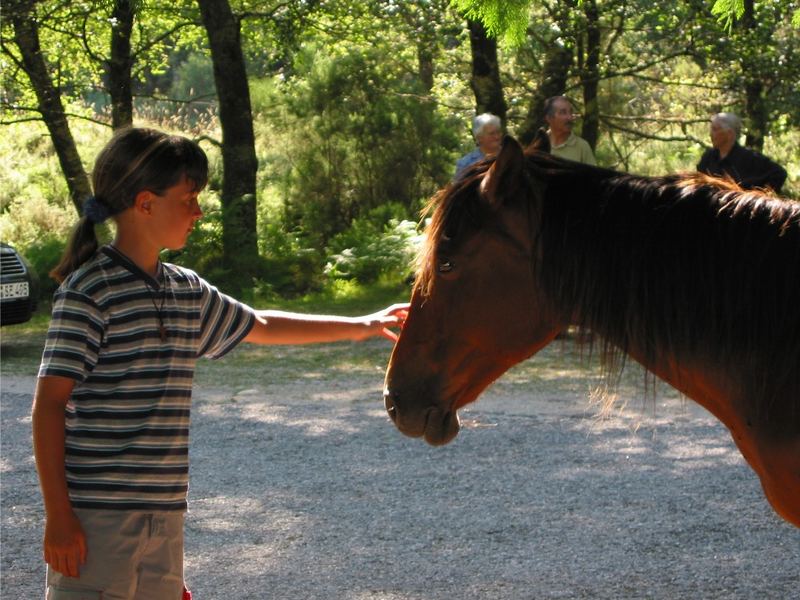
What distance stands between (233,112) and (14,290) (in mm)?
4228

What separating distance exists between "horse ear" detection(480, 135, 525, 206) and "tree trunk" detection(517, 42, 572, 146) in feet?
34.5

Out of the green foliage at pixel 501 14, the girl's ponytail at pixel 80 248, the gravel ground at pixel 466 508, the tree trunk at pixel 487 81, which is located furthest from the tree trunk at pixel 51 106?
the girl's ponytail at pixel 80 248

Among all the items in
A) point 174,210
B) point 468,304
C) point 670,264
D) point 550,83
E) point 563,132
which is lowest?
point 468,304

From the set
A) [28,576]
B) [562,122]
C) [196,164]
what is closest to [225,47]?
[562,122]

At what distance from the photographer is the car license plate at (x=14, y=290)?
9.62 metres

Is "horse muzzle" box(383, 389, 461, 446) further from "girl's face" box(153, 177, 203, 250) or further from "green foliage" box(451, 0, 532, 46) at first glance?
"green foliage" box(451, 0, 532, 46)

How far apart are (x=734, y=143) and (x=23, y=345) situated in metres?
6.58

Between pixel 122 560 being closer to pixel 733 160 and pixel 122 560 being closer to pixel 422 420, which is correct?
pixel 422 420

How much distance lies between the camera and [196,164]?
2.34m

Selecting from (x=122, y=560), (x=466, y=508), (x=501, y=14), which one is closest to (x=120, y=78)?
(x=466, y=508)

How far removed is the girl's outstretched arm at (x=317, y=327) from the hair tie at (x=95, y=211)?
0.58 metres

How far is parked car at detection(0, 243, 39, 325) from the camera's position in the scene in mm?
9617

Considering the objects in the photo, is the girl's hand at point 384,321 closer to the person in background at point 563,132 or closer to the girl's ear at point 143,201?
the girl's ear at point 143,201

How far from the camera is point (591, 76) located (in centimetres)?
1258
